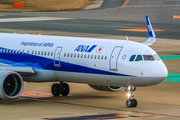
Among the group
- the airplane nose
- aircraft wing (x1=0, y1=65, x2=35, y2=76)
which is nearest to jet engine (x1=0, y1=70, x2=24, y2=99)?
aircraft wing (x1=0, y1=65, x2=35, y2=76)

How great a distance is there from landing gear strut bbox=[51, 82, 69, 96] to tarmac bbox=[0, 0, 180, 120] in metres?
0.63

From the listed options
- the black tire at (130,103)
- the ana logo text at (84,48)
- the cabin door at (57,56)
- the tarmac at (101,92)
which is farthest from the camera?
the cabin door at (57,56)

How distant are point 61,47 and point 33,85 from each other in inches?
296

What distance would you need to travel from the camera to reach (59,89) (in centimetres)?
3198

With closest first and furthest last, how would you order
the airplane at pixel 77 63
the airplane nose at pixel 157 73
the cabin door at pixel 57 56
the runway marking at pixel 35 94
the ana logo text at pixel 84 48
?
1. the airplane nose at pixel 157 73
2. the airplane at pixel 77 63
3. the ana logo text at pixel 84 48
4. the cabin door at pixel 57 56
5. the runway marking at pixel 35 94

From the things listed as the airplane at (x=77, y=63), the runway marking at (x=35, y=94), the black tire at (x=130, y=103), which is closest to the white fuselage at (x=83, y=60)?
the airplane at (x=77, y=63)

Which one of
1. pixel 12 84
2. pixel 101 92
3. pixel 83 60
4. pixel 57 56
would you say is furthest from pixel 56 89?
pixel 83 60

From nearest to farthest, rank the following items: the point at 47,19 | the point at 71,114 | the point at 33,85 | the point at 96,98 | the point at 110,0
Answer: the point at 71,114
the point at 96,98
the point at 33,85
the point at 47,19
the point at 110,0

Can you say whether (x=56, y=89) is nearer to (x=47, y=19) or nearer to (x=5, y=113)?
(x=5, y=113)

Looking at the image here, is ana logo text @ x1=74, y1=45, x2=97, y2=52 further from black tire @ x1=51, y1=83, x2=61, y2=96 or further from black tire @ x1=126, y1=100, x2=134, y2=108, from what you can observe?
black tire @ x1=126, y1=100, x2=134, y2=108

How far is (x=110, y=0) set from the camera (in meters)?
123

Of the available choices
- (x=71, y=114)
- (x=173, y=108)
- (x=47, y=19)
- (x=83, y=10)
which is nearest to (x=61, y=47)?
(x=71, y=114)

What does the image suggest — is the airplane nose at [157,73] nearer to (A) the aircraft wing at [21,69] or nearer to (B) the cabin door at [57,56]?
(B) the cabin door at [57,56]

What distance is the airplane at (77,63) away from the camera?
27.1 meters
